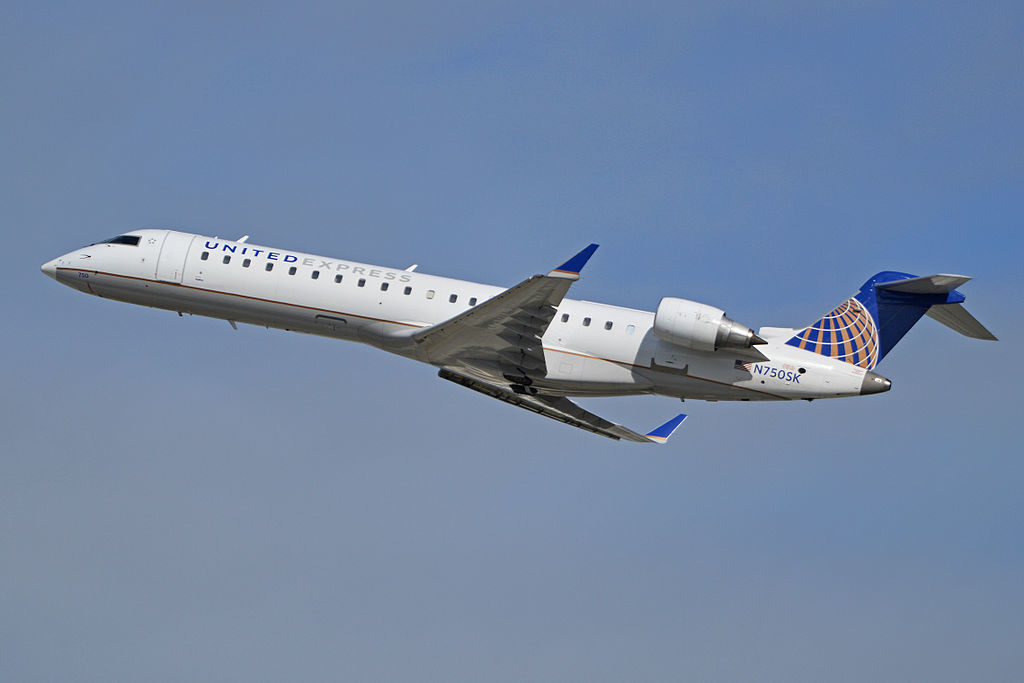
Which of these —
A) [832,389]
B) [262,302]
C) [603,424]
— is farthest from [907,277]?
[262,302]

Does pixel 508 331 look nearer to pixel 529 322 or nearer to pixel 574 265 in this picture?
pixel 529 322

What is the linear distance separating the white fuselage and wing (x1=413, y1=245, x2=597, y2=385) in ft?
2.02

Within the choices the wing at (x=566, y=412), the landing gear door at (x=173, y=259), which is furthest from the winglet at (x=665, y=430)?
the landing gear door at (x=173, y=259)

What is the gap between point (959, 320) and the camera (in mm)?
29438

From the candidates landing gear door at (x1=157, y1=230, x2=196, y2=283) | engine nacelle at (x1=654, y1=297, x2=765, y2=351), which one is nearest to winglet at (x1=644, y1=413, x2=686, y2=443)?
engine nacelle at (x1=654, y1=297, x2=765, y2=351)

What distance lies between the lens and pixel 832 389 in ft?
93.8

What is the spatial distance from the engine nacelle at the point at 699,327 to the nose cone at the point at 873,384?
9.57 ft

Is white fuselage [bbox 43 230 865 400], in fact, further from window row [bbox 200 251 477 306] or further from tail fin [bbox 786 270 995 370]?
tail fin [bbox 786 270 995 370]

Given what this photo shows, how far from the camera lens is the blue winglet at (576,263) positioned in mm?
25891

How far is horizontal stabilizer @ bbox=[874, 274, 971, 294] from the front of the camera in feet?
93.0

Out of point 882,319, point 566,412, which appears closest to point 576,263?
point 566,412

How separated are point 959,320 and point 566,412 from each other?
1055cm

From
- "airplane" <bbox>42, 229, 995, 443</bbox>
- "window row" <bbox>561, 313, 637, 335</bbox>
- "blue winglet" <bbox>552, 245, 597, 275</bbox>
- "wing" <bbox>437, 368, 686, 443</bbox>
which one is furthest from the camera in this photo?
"wing" <bbox>437, 368, 686, 443</bbox>

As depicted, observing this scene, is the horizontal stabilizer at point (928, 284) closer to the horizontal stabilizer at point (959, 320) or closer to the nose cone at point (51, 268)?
the horizontal stabilizer at point (959, 320)
